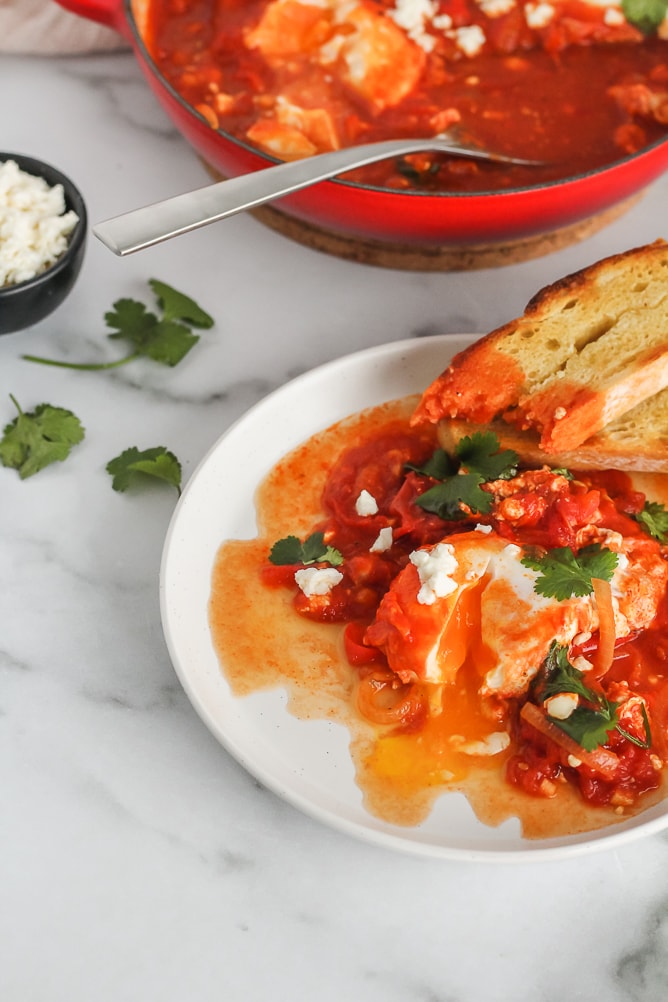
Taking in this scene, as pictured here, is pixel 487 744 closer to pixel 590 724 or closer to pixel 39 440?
pixel 590 724

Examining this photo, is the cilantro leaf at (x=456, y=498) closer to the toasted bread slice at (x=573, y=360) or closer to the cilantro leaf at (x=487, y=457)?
the cilantro leaf at (x=487, y=457)

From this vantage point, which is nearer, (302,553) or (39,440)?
(302,553)

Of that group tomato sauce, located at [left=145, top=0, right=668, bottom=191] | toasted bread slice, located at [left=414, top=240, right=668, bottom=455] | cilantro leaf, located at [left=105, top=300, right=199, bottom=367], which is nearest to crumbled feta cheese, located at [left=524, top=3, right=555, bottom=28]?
tomato sauce, located at [left=145, top=0, right=668, bottom=191]

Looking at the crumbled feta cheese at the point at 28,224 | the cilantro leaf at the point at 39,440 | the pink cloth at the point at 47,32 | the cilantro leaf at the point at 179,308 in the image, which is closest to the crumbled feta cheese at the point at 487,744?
the cilantro leaf at the point at 39,440

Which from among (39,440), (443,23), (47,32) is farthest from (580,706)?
(47,32)

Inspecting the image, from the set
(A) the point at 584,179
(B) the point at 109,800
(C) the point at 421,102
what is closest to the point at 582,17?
(C) the point at 421,102
